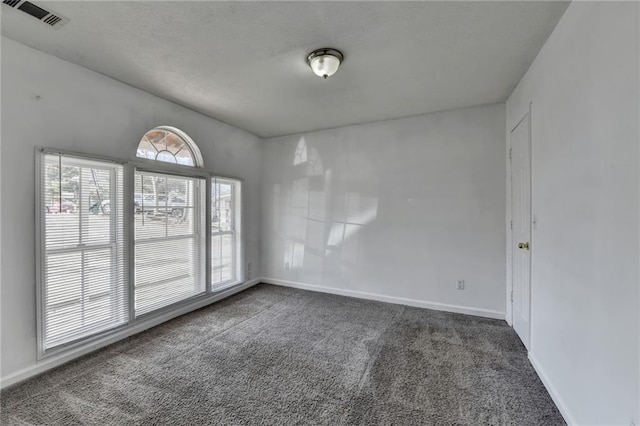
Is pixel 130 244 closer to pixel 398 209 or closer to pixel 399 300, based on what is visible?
pixel 398 209

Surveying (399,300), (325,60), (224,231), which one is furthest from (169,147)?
(399,300)

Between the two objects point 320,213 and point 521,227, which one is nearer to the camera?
point 521,227

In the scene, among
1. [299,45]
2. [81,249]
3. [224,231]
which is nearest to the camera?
[299,45]

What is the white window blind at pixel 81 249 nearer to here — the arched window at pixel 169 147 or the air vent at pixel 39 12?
the arched window at pixel 169 147

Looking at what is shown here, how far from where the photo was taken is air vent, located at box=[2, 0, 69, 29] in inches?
68.7

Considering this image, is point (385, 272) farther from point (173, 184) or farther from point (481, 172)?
point (173, 184)

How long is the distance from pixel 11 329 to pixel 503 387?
151 inches

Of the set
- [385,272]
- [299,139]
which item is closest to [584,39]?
[385,272]

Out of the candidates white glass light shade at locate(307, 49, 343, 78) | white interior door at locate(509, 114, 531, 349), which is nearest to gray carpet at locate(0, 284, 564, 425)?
white interior door at locate(509, 114, 531, 349)

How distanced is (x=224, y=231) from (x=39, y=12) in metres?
2.94

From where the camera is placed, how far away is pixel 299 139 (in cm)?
463

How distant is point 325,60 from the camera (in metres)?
2.25

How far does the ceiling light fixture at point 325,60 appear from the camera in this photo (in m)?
2.22

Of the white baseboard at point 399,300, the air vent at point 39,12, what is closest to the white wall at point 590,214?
the white baseboard at point 399,300
